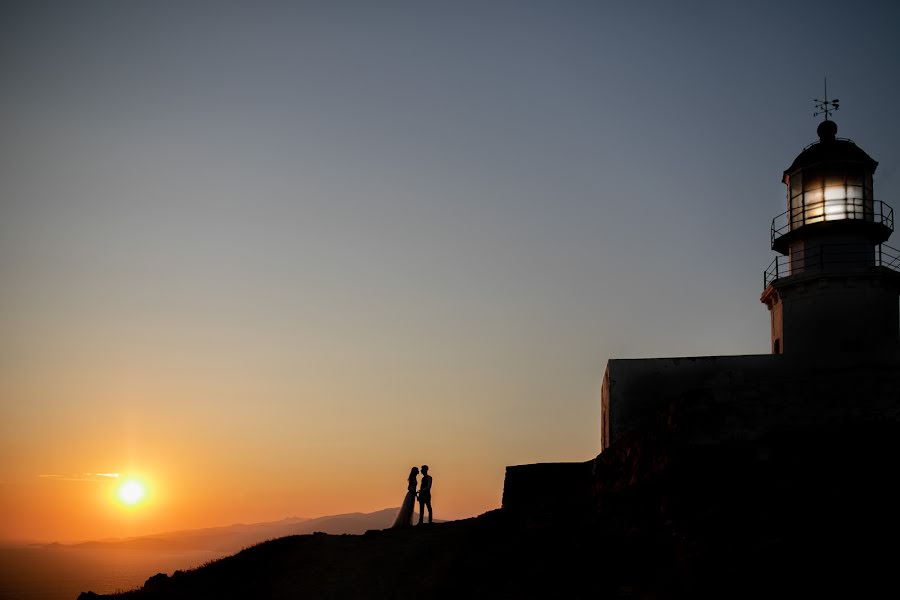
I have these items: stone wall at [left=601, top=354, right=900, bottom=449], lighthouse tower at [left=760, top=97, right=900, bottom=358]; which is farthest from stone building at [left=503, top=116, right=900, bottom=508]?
stone wall at [left=601, top=354, right=900, bottom=449]

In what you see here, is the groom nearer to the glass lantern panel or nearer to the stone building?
the stone building

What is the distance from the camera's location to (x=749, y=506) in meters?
11.0

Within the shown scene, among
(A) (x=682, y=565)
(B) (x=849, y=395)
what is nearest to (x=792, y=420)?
(B) (x=849, y=395)

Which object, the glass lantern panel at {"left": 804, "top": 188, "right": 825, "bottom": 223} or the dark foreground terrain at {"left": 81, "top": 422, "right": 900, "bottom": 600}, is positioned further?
the glass lantern panel at {"left": 804, "top": 188, "right": 825, "bottom": 223}

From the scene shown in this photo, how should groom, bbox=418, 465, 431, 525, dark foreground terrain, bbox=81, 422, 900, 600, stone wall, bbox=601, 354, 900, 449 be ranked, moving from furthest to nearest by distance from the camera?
groom, bbox=418, 465, 431, 525 → stone wall, bbox=601, 354, 900, 449 → dark foreground terrain, bbox=81, 422, 900, 600

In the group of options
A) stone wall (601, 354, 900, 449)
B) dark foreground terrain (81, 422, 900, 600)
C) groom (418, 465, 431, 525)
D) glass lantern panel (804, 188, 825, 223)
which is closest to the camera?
dark foreground terrain (81, 422, 900, 600)

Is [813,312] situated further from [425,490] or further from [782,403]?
[425,490]

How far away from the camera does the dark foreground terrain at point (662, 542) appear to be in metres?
9.53

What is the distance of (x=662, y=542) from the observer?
1148 cm

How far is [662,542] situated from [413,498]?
11.5m

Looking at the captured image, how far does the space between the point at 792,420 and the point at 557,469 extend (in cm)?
970

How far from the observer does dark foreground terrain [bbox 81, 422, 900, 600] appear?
31.3 ft

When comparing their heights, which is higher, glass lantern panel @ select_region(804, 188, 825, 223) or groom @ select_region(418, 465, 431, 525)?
glass lantern panel @ select_region(804, 188, 825, 223)

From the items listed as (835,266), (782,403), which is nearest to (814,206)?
(835,266)
